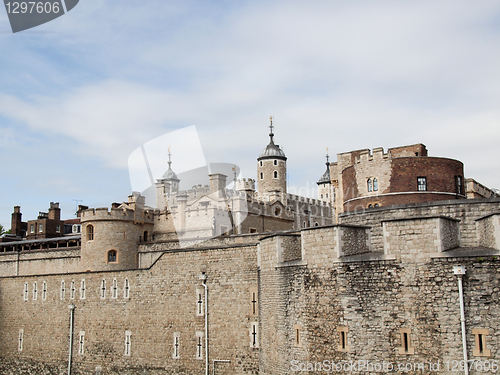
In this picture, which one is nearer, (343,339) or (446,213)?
(343,339)

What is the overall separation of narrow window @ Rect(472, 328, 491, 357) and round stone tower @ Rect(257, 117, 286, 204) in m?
37.3

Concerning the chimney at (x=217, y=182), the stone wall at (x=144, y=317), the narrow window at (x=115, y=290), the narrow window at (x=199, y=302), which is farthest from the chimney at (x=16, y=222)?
the narrow window at (x=199, y=302)

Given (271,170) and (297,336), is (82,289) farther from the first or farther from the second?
(271,170)

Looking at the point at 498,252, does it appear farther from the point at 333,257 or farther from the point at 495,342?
the point at 333,257

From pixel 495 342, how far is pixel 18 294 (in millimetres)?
28757

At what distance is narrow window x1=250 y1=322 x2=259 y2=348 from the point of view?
23.0m

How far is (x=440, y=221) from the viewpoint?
15875 mm

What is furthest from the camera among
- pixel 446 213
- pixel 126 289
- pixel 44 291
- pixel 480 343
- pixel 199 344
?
pixel 44 291

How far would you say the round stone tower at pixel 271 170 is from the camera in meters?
52.7

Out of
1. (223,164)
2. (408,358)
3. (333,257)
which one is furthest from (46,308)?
(408,358)

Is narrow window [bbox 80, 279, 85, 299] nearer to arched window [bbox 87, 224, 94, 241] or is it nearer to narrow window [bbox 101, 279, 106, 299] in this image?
narrow window [bbox 101, 279, 106, 299]

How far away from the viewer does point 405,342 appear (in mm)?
16047

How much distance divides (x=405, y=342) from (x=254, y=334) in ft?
27.7

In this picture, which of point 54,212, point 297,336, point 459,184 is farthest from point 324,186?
point 297,336
